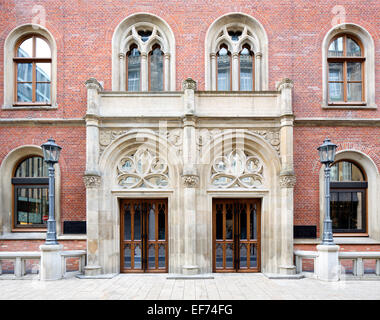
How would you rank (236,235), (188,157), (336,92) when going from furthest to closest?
(336,92) < (236,235) < (188,157)

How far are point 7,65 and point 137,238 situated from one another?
7801 millimetres

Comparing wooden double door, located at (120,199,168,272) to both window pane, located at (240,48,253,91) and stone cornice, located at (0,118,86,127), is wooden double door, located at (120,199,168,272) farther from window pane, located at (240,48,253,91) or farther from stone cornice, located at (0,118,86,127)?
window pane, located at (240,48,253,91)

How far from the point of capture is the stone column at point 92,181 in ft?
28.7

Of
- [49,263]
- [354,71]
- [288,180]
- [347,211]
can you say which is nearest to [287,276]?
[288,180]

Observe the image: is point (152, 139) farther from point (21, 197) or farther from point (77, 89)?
point (21, 197)

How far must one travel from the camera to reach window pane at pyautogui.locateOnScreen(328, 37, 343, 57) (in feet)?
34.1

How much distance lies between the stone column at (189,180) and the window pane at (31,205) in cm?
514

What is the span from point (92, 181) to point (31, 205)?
3056mm

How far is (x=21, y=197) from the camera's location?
33.3ft

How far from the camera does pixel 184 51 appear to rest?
10.1 metres

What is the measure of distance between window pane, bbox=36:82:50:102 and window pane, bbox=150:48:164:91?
3.86 metres

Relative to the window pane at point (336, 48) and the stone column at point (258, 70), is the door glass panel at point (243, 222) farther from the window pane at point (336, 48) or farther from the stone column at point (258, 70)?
the window pane at point (336, 48)

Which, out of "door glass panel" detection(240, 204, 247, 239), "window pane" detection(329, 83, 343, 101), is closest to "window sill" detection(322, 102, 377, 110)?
"window pane" detection(329, 83, 343, 101)

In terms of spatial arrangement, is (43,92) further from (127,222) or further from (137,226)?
(137,226)
